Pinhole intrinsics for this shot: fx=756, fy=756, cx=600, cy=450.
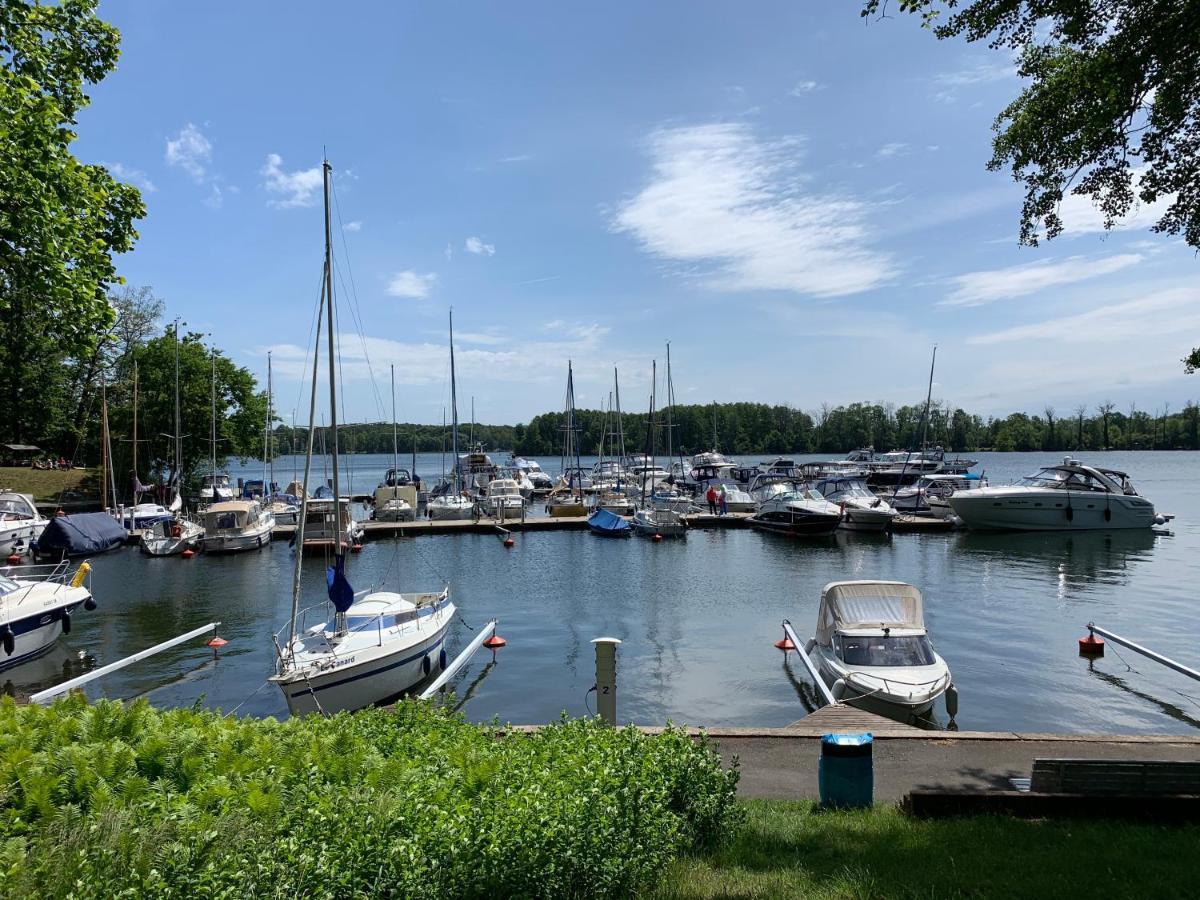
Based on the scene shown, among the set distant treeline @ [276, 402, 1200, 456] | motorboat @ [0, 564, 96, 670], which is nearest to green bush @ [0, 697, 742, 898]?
motorboat @ [0, 564, 96, 670]

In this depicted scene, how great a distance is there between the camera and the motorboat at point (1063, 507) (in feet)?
163

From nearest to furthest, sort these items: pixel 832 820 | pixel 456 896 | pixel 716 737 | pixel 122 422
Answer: pixel 456 896, pixel 832 820, pixel 716 737, pixel 122 422

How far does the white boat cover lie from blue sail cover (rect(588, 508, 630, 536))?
106 ft

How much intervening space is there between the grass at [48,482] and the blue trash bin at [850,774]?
210ft

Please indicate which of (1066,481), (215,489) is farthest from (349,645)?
(1066,481)

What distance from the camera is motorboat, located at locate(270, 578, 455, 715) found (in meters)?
15.3

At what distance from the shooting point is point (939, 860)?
21.4 ft

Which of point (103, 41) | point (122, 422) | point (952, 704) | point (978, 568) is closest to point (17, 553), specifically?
point (122, 422)

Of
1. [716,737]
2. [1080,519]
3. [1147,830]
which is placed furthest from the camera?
[1080,519]

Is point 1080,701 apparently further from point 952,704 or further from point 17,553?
point 17,553

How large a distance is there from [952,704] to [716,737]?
24.4ft

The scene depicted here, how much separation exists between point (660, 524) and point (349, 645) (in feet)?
111

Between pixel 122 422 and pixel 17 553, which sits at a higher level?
pixel 122 422

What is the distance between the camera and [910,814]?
26.0ft
